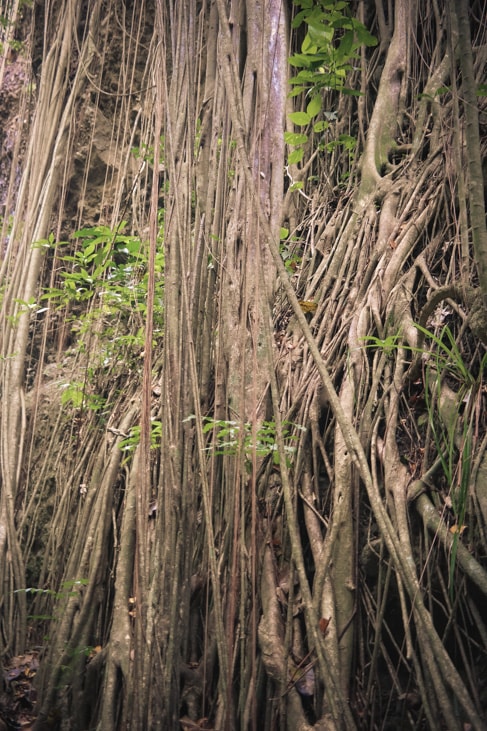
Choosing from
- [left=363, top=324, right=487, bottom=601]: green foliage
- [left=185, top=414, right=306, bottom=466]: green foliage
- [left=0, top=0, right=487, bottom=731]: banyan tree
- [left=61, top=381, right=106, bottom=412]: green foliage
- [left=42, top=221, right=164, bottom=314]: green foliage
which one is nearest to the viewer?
[left=0, top=0, right=487, bottom=731]: banyan tree

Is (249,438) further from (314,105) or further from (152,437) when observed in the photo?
(314,105)

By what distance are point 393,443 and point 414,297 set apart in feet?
1.82

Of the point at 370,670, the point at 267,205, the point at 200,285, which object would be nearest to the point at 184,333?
the point at 200,285

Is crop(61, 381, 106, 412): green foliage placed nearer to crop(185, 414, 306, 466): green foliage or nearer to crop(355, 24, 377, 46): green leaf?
crop(185, 414, 306, 466): green foliage

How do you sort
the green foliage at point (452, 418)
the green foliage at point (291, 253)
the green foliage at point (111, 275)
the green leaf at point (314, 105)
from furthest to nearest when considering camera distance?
1. the green foliage at point (111, 275)
2. the green foliage at point (291, 253)
3. the green leaf at point (314, 105)
4. the green foliage at point (452, 418)

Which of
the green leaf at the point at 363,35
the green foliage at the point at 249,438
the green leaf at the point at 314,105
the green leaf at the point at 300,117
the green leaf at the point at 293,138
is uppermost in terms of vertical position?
the green leaf at the point at 363,35

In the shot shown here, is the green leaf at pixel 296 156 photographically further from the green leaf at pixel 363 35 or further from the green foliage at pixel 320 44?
the green leaf at pixel 363 35

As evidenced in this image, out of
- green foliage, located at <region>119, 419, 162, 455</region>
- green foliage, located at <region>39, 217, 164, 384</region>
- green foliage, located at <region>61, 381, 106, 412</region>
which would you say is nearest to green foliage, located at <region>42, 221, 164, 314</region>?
green foliage, located at <region>39, 217, 164, 384</region>

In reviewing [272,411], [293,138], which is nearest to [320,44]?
[293,138]

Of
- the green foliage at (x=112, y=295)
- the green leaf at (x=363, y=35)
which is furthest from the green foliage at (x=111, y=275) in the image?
the green leaf at (x=363, y=35)

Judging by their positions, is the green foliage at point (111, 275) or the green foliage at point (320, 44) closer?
the green foliage at point (320, 44)

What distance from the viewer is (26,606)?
2688 millimetres

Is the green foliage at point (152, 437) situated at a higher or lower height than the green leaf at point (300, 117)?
lower

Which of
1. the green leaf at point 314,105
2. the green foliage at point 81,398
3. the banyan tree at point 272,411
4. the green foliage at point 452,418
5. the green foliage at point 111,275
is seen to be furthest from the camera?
the green foliage at point 81,398
